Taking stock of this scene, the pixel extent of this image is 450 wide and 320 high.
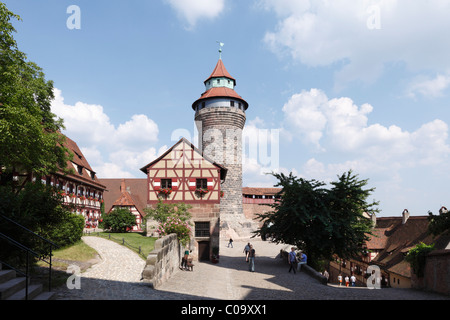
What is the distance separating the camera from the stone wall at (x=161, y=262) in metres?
10.7

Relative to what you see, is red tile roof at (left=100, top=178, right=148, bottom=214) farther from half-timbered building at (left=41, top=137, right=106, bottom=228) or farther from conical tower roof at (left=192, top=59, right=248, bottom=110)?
conical tower roof at (left=192, top=59, right=248, bottom=110)

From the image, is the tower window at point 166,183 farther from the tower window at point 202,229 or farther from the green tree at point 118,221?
the green tree at point 118,221

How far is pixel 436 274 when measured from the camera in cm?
1491

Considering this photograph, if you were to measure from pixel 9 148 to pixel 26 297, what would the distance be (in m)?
11.3

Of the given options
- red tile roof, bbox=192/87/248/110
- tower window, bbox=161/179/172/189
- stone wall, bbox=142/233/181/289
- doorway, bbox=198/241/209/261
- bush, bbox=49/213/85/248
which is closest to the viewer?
stone wall, bbox=142/233/181/289

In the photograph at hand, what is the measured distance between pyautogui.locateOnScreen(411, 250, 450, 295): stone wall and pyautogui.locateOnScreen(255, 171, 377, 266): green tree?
4514mm

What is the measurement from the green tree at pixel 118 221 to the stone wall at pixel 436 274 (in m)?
24.2

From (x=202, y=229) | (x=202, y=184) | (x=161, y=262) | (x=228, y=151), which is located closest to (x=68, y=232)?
(x=161, y=262)

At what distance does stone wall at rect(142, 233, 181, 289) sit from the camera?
35.0ft

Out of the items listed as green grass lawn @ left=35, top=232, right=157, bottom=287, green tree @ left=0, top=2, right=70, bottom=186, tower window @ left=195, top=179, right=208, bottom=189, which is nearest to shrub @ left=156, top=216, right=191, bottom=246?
green grass lawn @ left=35, top=232, right=157, bottom=287

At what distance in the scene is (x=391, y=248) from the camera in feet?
Answer: 120
